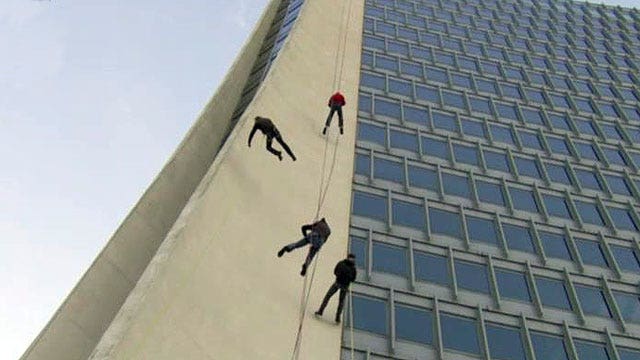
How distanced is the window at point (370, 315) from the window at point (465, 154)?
11.0 m

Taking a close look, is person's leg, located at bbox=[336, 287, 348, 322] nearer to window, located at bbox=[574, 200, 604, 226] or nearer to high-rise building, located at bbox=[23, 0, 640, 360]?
high-rise building, located at bbox=[23, 0, 640, 360]

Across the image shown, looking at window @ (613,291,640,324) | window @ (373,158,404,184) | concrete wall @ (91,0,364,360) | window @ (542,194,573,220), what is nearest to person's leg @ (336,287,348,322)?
concrete wall @ (91,0,364,360)

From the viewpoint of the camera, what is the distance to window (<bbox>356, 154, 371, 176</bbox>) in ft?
82.7

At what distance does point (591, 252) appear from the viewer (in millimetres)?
24578

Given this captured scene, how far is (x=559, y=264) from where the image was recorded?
23375mm

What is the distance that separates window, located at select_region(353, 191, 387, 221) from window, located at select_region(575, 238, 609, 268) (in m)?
7.65

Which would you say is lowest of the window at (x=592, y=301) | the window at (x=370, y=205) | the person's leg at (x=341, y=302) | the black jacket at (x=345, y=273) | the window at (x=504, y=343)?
the window at (x=592, y=301)

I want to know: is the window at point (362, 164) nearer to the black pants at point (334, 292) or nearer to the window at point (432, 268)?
the window at point (432, 268)

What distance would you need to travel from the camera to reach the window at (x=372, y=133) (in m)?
27.6

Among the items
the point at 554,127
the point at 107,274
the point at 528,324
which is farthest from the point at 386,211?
the point at 554,127

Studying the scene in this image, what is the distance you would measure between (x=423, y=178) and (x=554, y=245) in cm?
557

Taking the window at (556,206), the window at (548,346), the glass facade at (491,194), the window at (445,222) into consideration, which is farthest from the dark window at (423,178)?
the window at (548,346)

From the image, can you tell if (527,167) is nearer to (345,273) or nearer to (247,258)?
(345,273)

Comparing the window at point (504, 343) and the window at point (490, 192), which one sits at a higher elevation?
the window at point (504, 343)
